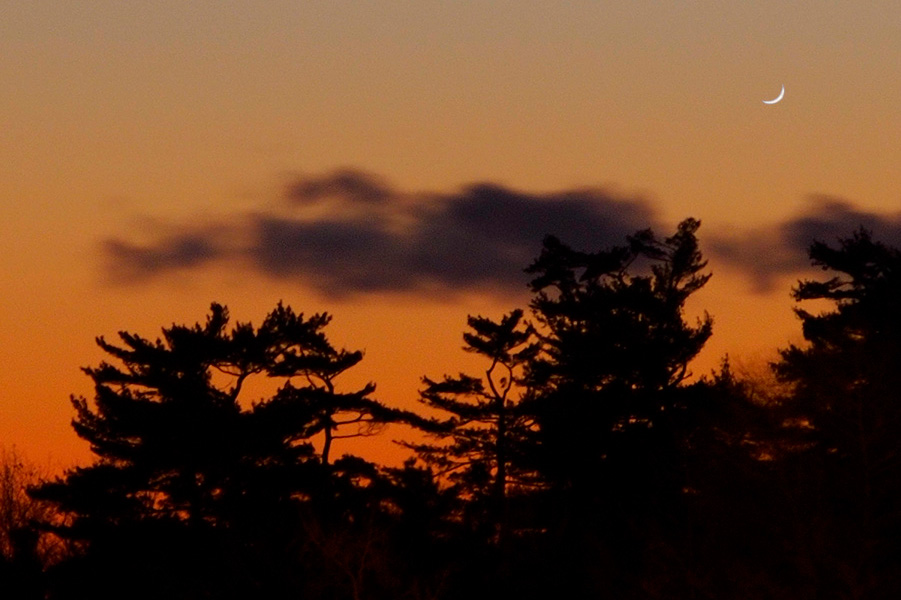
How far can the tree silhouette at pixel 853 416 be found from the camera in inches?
1411

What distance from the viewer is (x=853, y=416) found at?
4025 cm

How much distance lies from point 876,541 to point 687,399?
21.0 m

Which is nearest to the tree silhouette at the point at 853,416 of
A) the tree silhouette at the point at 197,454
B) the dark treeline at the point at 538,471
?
the dark treeline at the point at 538,471

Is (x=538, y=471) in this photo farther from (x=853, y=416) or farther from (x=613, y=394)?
(x=853, y=416)

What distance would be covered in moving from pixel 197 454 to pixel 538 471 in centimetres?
1111

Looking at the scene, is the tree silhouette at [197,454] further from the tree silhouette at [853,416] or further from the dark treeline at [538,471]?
the tree silhouette at [853,416]

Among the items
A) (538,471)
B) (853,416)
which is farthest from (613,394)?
(853,416)

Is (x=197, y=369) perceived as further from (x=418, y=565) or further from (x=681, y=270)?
(x=681, y=270)

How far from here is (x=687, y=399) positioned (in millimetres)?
56406

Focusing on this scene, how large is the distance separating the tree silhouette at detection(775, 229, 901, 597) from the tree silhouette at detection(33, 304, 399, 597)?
1500 cm

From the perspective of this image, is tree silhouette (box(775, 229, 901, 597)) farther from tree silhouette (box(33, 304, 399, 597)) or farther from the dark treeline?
tree silhouette (box(33, 304, 399, 597))

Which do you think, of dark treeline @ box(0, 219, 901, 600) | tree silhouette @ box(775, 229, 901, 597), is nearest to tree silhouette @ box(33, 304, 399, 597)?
dark treeline @ box(0, 219, 901, 600)

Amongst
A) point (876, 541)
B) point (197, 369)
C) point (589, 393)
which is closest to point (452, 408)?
point (589, 393)

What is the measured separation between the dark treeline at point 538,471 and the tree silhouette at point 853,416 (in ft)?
0.30
